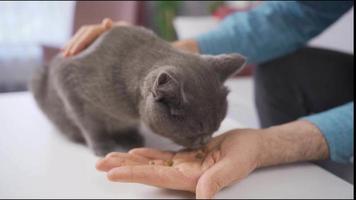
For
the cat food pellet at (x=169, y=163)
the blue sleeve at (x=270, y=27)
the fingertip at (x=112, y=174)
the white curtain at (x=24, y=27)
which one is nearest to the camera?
the white curtain at (x=24, y=27)

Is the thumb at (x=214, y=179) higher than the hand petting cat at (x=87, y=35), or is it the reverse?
the hand petting cat at (x=87, y=35)

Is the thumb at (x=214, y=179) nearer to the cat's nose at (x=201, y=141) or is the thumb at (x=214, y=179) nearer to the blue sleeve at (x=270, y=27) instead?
the cat's nose at (x=201, y=141)

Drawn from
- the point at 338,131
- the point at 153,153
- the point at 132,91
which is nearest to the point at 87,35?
the point at 132,91

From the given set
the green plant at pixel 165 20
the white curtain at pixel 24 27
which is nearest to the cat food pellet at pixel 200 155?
the green plant at pixel 165 20

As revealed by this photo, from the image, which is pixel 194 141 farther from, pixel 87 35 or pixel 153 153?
pixel 87 35

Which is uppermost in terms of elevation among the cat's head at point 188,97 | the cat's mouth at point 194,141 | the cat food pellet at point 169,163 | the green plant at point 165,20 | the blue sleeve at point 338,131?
the green plant at point 165,20

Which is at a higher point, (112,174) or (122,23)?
(122,23)
